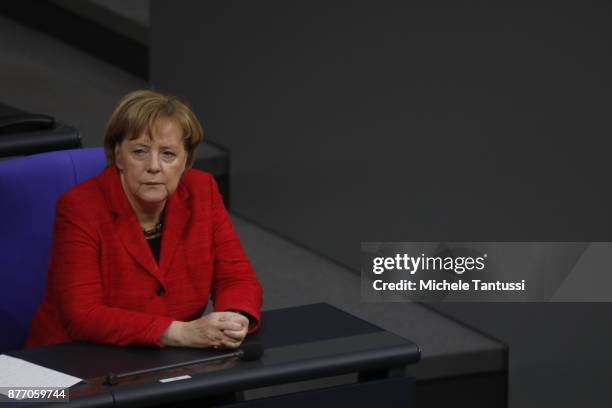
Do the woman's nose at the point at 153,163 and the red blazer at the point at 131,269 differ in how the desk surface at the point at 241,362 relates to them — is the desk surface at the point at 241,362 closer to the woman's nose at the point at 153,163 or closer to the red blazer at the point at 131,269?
the red blazer at the point at 131,269

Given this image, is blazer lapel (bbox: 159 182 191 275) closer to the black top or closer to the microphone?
the black top

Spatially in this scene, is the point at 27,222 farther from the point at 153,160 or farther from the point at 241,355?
the point at 241,355

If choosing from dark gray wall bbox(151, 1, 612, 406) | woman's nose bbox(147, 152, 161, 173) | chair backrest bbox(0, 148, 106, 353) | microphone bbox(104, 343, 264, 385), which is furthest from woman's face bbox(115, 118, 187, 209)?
dark gray wall bbox(151, 1, 612, 406)

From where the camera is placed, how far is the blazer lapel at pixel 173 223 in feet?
8.44

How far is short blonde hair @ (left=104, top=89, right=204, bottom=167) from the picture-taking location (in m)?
2.52

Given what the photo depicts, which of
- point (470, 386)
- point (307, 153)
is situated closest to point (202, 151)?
point (307, 153)

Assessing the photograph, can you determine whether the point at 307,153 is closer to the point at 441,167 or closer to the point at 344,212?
the point at 344,212

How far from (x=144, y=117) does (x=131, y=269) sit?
30 cm

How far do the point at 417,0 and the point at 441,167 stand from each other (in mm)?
475

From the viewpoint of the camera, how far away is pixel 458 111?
348cm

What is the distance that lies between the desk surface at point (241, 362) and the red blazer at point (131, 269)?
7cm

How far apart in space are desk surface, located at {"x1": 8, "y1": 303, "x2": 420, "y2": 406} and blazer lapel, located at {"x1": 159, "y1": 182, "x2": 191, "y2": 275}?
246 mm

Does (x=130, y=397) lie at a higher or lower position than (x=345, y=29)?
lower

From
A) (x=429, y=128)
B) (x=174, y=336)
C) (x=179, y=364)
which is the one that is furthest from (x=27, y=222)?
(x=429, y=128)
